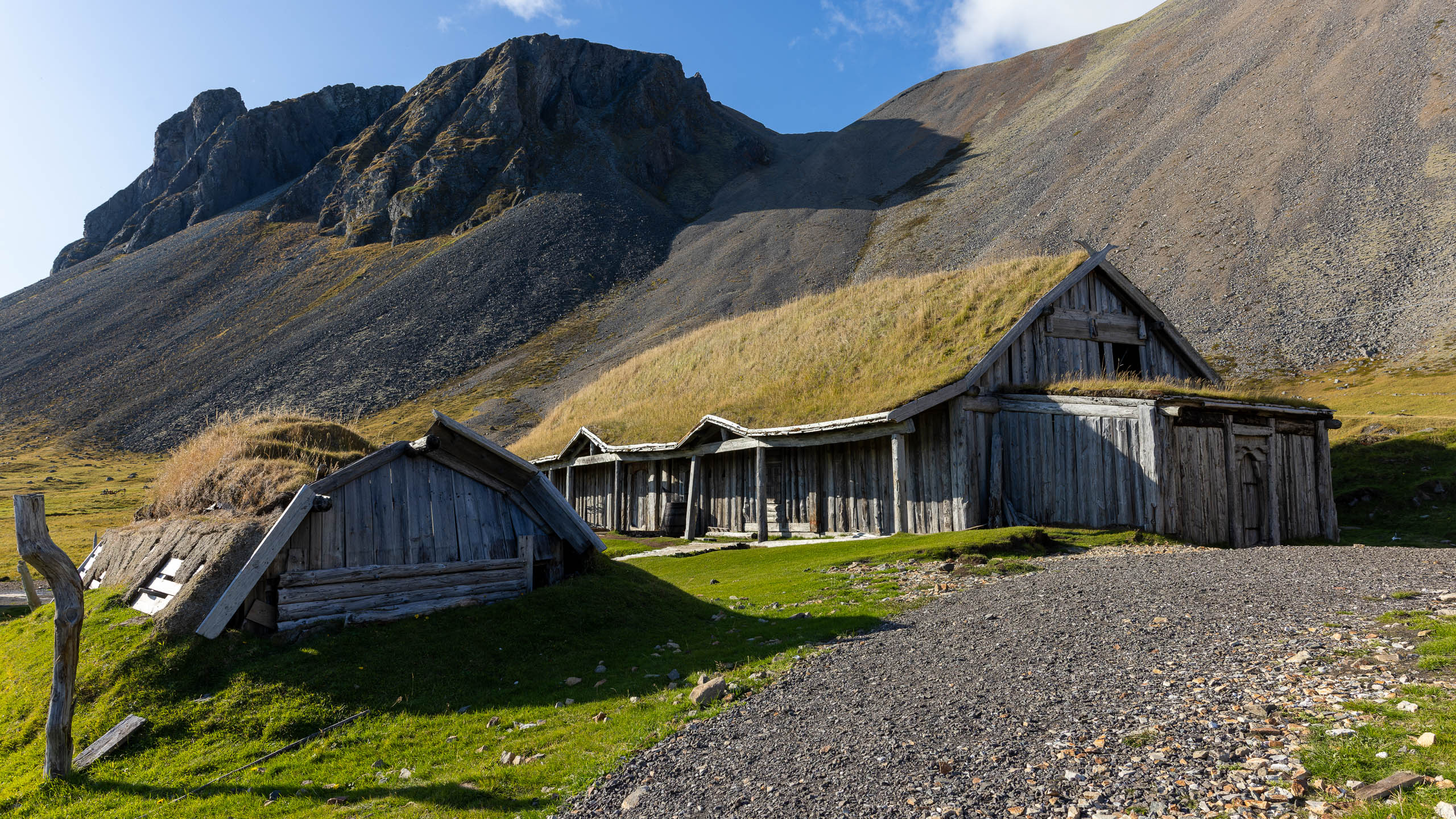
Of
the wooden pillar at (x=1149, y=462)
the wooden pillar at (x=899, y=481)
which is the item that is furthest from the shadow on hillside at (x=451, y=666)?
the wooden pillar at (x=899, y=481)

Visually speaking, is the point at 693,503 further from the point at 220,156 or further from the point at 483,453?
the point at 220,156

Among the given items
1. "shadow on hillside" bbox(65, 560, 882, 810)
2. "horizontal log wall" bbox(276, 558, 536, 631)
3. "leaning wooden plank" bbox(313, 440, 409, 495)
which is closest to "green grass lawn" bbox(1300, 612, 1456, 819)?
"shadow on hillside" bbox(65, 560, 882, 810)

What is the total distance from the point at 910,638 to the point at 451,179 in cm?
12800

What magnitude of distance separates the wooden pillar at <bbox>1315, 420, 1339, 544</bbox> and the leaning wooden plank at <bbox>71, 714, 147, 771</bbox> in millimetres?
24956

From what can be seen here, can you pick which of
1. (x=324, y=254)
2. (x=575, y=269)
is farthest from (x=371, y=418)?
(x=324, y=254)

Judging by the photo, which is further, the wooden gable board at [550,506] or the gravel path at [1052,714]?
the wooden gable board at [550,506]

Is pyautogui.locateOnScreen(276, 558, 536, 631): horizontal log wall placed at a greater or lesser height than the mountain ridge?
lesser

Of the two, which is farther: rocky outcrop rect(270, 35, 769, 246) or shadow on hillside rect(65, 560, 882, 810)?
rocky outcrop rect(270, 35, 769, 246)

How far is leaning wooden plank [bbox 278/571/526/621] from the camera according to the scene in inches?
423

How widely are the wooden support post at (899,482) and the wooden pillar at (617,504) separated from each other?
14.2 metres

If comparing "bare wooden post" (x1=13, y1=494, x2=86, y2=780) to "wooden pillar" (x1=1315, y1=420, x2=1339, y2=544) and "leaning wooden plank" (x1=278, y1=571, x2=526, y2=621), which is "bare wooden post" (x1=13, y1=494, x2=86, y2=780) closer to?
"leaning wooden plank" (x1=278, y1=571, x2=526, y2=621)

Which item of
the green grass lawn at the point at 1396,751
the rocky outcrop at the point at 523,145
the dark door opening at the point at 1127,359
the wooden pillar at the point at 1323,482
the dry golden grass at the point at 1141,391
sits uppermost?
the rocky outcrop at the point at 523,145

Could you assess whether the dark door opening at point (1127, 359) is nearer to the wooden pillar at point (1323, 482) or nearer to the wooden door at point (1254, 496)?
the wooden pillar at point (1323, 482)

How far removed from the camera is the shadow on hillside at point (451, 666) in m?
8.70
